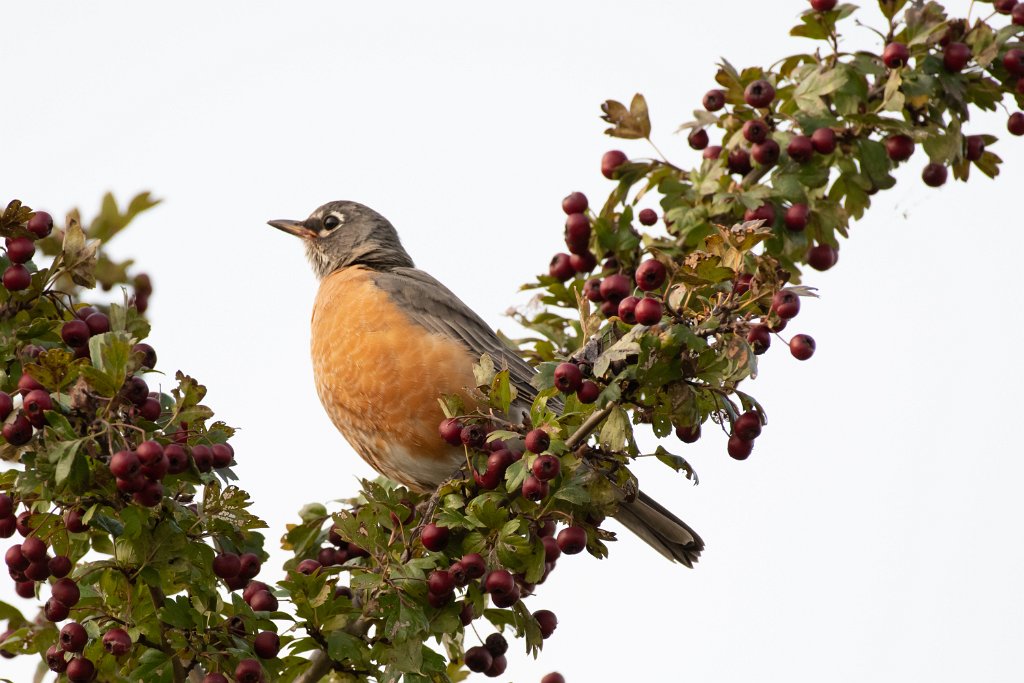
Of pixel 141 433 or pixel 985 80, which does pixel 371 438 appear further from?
pixel 985 80

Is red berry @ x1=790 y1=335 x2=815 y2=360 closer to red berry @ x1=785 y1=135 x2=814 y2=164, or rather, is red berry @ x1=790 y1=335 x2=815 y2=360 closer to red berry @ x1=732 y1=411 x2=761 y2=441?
red berry @ x1=732 y1=411 x2=761 y2=441

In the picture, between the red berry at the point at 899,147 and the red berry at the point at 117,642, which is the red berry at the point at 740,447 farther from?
the red berry at the point at 117,642

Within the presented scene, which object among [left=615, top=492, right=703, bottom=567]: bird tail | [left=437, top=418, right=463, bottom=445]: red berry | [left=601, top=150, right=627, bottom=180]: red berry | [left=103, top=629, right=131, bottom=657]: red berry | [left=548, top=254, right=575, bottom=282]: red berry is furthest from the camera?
[left=615, top=492, right=703, bottom=567]: bird tail

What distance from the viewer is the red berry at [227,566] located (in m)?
3.43

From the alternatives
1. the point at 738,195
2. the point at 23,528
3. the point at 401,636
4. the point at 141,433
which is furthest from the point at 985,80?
the point at 23,528

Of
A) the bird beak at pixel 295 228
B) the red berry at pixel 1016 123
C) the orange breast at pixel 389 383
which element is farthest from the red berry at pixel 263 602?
the bird beak at pixel 295 228

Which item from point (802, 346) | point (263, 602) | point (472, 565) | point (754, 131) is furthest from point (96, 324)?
point (754, 131)

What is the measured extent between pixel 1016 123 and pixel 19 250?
10.5ft

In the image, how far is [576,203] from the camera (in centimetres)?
377

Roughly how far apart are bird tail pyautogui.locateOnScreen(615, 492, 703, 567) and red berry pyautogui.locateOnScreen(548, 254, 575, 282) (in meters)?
1.20

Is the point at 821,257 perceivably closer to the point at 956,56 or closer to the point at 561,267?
the point at 956,56

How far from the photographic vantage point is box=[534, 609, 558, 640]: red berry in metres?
3.55

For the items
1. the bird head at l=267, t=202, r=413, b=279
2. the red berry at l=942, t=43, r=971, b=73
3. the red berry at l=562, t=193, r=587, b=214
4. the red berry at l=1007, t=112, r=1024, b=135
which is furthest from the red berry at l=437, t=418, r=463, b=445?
the bird head at l=267, t=202, r=413, b=279

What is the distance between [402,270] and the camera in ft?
20.0
